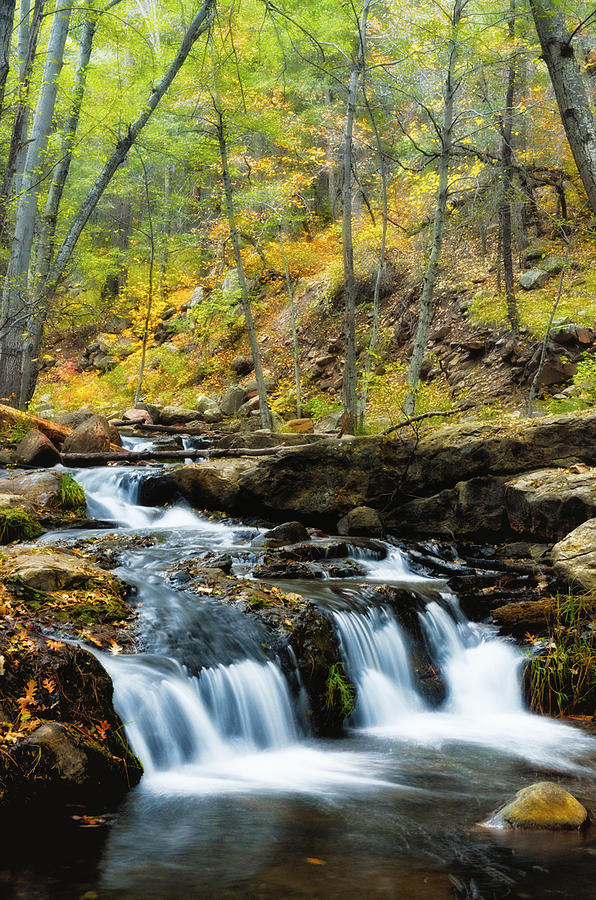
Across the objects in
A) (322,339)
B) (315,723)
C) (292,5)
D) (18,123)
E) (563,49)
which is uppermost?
(292,5)

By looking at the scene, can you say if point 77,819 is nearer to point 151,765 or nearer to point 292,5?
point 151,765

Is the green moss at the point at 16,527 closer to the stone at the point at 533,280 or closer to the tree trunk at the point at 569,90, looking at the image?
the tree trunk at the point at 569,90

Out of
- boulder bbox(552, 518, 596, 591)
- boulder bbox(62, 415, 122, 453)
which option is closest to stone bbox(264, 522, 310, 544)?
boulder bbox(552, 518, 596, 591)

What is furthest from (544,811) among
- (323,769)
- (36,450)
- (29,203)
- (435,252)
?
(29,203)

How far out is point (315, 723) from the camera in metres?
5.40

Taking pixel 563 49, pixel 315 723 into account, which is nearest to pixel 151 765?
pixel 315 723

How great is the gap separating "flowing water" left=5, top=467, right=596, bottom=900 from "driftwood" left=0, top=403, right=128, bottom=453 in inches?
227

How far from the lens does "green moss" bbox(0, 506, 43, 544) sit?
8109mm

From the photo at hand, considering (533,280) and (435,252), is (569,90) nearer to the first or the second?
(435,252)

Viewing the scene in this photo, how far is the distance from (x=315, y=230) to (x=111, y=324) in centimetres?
1081

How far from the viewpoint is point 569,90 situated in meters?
6.36

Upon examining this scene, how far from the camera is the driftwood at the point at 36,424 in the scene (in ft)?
40.3

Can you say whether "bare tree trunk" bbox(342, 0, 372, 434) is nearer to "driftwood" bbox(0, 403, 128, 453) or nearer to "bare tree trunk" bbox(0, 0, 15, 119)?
"driftwood" bbox(0, 403, 128, 453)

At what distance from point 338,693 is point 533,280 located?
1591 centimetres
